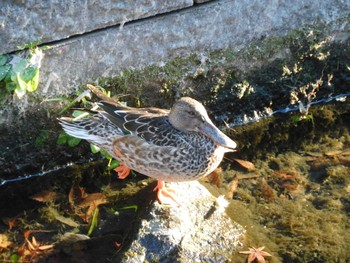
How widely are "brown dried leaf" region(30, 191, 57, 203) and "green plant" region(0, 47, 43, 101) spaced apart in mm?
767

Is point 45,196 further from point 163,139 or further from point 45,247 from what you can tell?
point 163,139

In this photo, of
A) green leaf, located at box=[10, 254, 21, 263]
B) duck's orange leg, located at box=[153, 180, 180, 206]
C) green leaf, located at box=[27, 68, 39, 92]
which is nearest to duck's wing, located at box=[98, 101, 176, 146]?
duck's orange leg, located at box=[153, 180, 180, 206]

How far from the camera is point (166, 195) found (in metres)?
4.76

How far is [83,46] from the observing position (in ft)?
16.6

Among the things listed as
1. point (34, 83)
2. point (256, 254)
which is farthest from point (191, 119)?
point (34, 83)

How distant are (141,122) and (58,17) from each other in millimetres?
974

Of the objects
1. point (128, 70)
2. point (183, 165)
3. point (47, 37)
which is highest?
point (47, 37)

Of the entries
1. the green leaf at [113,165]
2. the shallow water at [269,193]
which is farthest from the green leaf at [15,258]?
the green leaf at [113,165]

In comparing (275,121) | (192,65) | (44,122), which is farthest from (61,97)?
(275,121)

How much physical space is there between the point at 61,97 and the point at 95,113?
1.01 feet

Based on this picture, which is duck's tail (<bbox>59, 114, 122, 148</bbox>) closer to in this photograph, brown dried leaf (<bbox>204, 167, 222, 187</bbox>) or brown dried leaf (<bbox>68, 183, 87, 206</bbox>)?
brown dried leaf (<bbox>68, 183, 87, 206</bbox>)

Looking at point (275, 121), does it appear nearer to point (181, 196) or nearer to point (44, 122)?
point (181, 196)

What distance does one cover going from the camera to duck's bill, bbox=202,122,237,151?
464 centimetres

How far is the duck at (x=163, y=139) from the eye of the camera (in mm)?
4637
